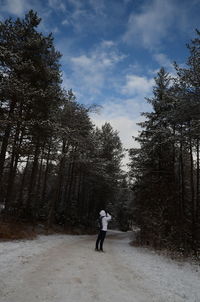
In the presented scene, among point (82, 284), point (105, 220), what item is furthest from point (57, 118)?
point (82, 284)

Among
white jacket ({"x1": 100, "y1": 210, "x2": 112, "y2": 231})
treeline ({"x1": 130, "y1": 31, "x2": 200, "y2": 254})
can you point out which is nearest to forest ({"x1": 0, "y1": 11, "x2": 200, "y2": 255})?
treeline ({"x1": 130, "y1": 31, "x2": 200, "y2": 254})

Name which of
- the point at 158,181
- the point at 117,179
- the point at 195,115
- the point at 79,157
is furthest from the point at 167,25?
the point at 117,179

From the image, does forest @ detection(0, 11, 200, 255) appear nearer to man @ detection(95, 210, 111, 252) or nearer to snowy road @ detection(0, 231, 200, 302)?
man @ detection(95, 210, 111, 252)

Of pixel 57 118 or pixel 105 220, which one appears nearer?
pixel 105 220

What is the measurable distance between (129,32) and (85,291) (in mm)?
11915

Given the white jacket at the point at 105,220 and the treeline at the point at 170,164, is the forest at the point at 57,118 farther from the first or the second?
the white jacket at the point at 105,220

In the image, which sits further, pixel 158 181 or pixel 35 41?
pixel 158 181

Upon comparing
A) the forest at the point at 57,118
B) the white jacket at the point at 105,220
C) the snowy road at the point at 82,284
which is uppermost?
the forest at the point at 57,118

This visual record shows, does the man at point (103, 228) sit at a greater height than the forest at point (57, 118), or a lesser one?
lesser

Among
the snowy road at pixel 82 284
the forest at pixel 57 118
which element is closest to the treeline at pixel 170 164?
the forest at pixel 57 118

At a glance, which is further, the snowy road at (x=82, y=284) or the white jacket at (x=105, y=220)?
the white jacket at (x=105, y=220)

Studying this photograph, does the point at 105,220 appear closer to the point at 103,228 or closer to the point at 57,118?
the point at 103,228

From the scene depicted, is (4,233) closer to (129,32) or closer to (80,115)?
(80,115)

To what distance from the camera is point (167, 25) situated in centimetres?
1062
